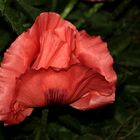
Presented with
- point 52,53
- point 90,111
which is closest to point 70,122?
point 90,111

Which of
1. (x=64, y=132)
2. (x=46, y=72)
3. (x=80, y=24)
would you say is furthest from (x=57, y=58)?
(x=80, y=24)

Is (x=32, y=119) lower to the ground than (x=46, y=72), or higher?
lower

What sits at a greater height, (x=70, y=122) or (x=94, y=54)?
(x=94, y=54)

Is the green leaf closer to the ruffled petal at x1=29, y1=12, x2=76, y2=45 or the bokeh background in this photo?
the bokeh background

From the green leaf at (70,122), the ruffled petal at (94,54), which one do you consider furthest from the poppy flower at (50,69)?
the green leaf at (70,122)

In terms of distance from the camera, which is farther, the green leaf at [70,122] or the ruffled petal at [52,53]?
the green leaf at [70,122]

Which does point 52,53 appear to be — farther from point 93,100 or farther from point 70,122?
point 70,122

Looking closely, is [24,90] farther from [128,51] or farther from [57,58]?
[128,51]

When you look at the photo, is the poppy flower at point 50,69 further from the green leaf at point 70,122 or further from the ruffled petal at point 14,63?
the green leaf at point 70,122
